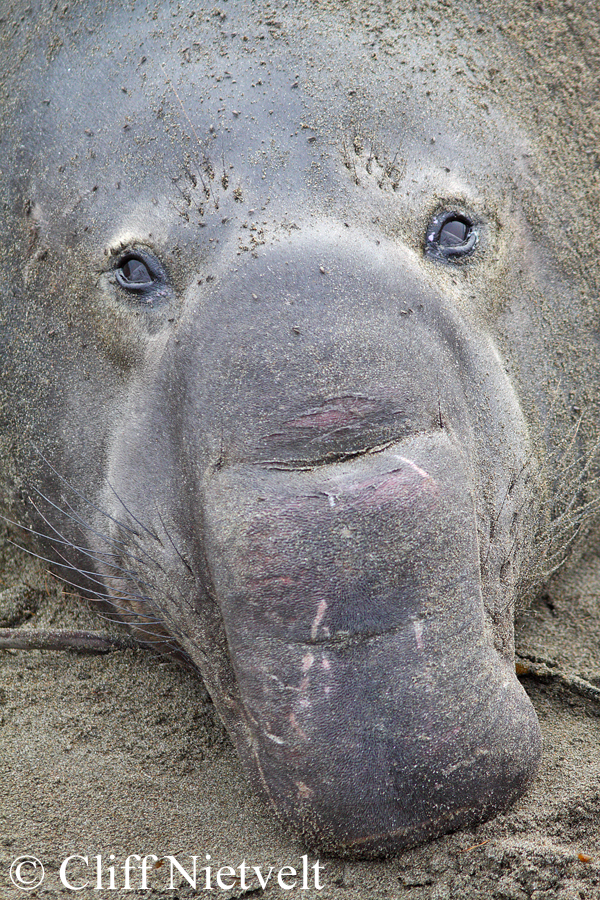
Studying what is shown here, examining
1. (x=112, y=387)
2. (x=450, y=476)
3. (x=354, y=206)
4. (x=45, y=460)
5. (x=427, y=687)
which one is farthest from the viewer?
(x=45, y=460)

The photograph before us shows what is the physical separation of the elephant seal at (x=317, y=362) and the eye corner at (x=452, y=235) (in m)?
0.01

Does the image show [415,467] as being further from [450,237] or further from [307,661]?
[450,237]

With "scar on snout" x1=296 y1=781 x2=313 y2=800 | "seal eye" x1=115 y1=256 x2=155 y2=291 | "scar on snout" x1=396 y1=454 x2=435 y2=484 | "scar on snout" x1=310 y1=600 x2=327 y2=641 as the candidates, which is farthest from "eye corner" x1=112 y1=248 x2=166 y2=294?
"scar on snout" x1=296 y1=781 x2=313 y2=800

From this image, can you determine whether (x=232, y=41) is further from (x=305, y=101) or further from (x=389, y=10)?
(x=389, y=10)

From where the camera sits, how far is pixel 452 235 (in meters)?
2.88

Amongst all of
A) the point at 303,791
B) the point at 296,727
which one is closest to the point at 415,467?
the point at 296,727

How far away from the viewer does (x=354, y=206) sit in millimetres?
2744

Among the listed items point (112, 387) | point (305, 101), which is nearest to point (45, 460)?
point (112, 387)

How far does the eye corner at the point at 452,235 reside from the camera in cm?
283

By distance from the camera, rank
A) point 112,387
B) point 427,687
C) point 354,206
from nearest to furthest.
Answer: point 427,687 < point 354,206 < point 112,387

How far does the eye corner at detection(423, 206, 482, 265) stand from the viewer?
2.83 meters

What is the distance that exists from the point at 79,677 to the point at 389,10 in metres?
2.48

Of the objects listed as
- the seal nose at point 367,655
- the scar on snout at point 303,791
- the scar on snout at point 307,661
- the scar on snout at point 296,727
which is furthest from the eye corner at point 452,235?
the scar on snout at point 303,791

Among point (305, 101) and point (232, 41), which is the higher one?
point (232, 41)
